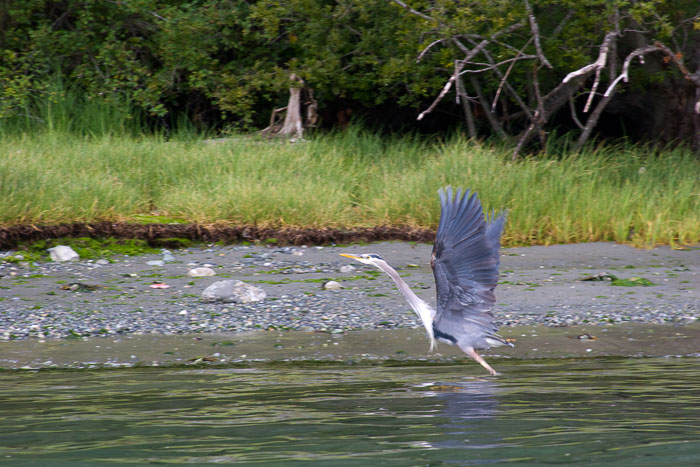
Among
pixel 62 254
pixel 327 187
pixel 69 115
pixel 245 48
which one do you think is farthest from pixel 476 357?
pixel 245 48

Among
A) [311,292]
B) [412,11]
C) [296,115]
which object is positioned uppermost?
[412,11]

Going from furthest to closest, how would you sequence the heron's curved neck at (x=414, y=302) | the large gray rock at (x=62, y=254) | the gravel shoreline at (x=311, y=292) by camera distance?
the large gray rock at (x=62, y=254) → the gravel shoreline at (x=311, y=292) → the heron's curved neck at (x=414, y=302)

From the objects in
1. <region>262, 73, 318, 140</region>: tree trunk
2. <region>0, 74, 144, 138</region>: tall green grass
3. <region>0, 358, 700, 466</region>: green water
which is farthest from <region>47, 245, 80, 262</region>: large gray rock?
<region>262, 73, 318, 140</region>: tree trunk

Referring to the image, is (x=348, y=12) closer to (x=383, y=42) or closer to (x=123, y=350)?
(x=383, y=42)

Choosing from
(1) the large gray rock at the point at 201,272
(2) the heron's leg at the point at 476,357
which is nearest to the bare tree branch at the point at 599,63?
(1) the large gray rock at the point at 201,272

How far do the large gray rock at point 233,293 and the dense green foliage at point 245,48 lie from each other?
547 centimetres

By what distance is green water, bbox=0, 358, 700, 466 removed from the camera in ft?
11.3

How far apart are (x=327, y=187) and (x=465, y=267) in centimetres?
558

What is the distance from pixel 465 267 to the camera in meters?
4.24

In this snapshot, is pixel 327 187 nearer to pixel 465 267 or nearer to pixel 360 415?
pixel 465 267

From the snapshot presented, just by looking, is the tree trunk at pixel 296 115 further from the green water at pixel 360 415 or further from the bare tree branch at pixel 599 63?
the green water at pixel 360 415

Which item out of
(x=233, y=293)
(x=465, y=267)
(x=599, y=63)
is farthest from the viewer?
(x=599, y=63)

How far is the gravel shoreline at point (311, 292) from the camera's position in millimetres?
6180

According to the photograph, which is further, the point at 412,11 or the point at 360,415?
the point at 412,11
